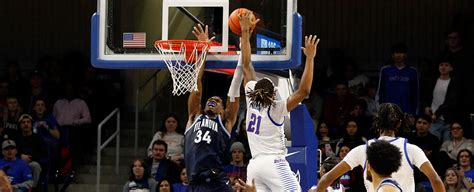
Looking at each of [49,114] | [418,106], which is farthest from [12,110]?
[418,106]

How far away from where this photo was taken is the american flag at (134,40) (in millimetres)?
9789

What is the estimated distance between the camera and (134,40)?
9836mm

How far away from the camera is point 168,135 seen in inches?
574

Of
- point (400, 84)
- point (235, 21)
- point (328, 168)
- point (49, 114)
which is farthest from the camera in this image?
point (49, 114)

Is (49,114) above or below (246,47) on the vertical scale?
below

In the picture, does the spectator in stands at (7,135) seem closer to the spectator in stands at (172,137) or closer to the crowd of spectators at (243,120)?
the crowd of spectators at (243,120)

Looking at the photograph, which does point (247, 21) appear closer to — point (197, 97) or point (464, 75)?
point (197, 97)

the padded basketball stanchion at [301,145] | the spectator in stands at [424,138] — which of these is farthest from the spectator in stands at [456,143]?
the padded basketball stanchion at [301,145]

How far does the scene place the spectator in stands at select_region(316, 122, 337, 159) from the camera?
13.4 meters

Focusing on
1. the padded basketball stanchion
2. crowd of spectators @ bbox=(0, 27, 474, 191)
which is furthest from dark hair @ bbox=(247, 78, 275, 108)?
crowd of spectators @ bbox=(0, 27, 474, 191)

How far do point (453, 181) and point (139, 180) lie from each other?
3868mm

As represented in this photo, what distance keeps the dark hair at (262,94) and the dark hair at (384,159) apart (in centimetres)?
210

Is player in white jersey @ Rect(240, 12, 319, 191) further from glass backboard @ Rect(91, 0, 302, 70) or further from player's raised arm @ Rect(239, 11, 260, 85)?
glass backboard @ Rect(91, 0, 302, 70)

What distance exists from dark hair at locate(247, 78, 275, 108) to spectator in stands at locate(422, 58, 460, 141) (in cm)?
645
